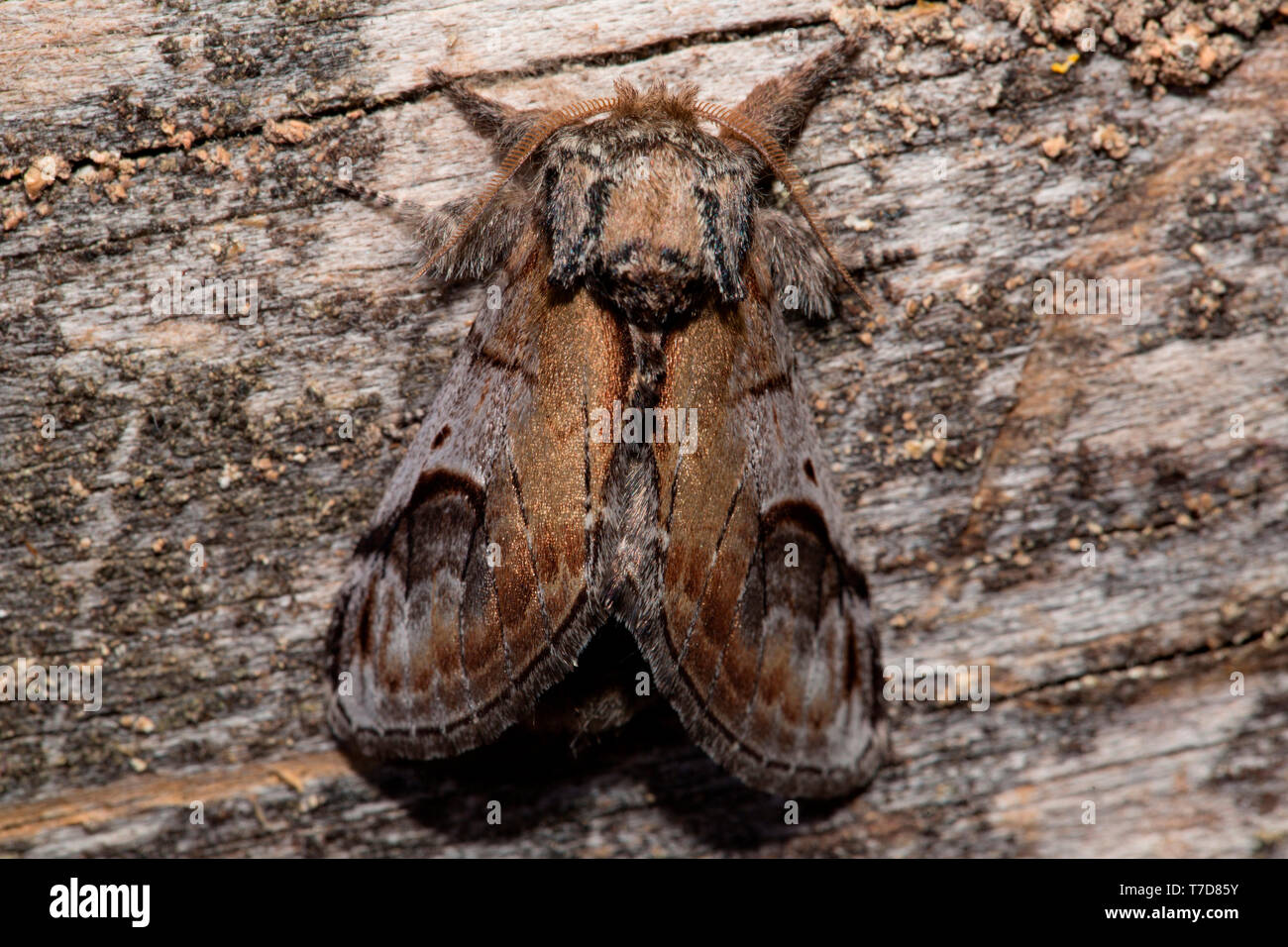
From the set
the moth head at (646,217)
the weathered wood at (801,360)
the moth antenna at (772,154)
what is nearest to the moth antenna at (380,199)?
the weathered wood at (801,360)

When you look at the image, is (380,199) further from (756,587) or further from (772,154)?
(756,587)

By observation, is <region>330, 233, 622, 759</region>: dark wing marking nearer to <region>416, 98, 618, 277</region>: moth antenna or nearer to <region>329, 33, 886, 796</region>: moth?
<region>329, 33, 886, 796</region>: moth

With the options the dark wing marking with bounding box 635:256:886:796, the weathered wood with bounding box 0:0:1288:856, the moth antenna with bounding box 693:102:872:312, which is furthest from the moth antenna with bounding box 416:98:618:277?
the dark wing marking with bounding box 635:256:886:796

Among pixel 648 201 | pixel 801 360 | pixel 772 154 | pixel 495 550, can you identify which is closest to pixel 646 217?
pixel 648 201

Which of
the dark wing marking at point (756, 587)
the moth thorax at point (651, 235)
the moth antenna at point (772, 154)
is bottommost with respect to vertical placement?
the dark wing marking at point (756, 587)

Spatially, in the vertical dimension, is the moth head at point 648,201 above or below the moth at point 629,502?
above

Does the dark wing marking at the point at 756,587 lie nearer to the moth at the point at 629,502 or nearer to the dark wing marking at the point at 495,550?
the moth at the point at 629,502
